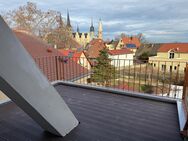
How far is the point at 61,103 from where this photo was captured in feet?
6.21

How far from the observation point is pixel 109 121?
7.22 ft

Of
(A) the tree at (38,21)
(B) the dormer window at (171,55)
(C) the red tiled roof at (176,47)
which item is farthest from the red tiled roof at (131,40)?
(A) the tree at (38,21)

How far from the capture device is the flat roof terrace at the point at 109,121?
6.08 ft

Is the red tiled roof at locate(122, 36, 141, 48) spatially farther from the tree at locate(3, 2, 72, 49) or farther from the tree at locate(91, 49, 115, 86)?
the tree at locate(91, 49, 115, 86)

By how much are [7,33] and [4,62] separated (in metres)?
0.25

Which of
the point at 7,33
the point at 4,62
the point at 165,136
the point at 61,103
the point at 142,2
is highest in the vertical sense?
the point at 142,2

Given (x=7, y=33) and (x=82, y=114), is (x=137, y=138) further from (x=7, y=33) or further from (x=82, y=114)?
(x=7, y=33)

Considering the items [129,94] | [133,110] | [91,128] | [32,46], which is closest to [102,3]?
[129,94]

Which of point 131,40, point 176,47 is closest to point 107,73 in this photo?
point 176,47

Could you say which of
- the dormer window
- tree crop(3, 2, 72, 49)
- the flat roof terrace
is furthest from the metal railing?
the dormer window

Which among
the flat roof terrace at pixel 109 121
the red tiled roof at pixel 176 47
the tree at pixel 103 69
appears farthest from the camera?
the red tiled roof at pixel 176 47

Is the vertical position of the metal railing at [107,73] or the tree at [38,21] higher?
the tree at [38,21]

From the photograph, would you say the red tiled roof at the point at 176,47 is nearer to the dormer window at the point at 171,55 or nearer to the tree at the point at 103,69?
the dormer window at the point at 171,55

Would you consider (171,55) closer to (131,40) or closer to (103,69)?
(103,69)
